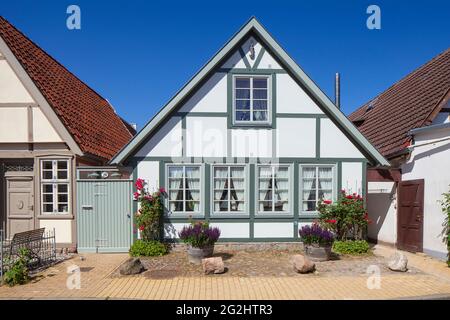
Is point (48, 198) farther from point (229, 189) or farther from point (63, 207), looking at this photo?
point (229, 189)

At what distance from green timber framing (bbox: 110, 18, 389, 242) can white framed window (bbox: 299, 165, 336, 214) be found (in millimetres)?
182

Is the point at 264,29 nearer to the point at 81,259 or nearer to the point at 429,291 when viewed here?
the point at 429,291

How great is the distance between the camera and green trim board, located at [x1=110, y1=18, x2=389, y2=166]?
990 centimetres

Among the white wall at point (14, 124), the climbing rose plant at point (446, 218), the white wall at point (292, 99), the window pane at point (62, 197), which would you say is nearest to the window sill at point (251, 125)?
the white wall at point (292, 99)

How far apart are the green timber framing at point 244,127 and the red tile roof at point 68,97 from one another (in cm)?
252

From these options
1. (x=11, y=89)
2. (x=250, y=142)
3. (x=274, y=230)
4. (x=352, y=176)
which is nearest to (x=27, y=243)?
(x=11, y=89)

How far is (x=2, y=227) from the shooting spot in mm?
10516

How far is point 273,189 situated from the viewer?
10.3m

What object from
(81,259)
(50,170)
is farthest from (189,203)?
(50,170)

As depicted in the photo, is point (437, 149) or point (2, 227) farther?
point (2, 227)

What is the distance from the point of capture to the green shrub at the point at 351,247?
9.66m

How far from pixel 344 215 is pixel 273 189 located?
7.72 ft

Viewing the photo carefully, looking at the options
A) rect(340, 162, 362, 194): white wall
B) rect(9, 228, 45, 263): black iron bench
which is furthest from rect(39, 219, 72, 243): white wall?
rect(340, 162, 362, 194): white wall

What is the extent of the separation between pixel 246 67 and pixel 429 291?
25.7 ft
